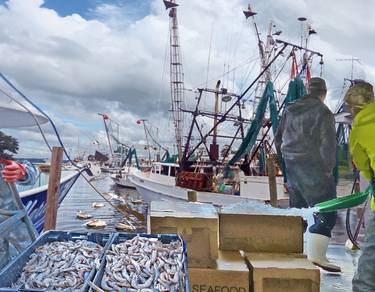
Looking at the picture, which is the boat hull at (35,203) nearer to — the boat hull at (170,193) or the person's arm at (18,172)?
the person's arm at (18,172)

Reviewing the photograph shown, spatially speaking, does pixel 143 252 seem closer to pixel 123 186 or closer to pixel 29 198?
pixel 29 198

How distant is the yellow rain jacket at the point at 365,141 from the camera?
2.57 metres

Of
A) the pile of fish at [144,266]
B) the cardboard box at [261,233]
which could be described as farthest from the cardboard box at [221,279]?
the pile of fish at [144,266]

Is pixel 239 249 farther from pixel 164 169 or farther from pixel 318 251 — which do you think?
pixel 164 169

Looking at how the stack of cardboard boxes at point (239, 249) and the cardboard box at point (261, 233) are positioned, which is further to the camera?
the cardboard box at point (261, 233)

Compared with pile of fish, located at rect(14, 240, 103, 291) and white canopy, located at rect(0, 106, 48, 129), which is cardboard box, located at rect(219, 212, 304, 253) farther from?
white canopy, located at rect(0, 106, 48, 129)

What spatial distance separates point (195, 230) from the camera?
11.7 ft

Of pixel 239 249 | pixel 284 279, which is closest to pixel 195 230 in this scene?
pixel 239 249

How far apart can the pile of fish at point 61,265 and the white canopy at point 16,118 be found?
2797 mm

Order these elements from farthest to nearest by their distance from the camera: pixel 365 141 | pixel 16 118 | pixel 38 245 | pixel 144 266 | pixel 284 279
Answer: pixel 16 118 → pixel 284 279 → pixel 38 245 → pixel 365 141 → pixel 144 266

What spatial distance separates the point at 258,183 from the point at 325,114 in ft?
49.2

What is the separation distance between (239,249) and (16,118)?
11.4 ft

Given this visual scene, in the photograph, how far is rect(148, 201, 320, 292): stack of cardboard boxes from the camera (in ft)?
10.7

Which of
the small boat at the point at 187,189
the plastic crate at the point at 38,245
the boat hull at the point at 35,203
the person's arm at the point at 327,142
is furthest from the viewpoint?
the small boat at the point at 187,189
